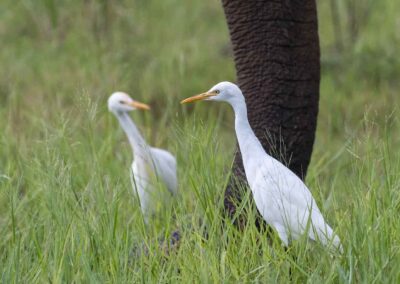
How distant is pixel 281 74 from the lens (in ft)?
15.8

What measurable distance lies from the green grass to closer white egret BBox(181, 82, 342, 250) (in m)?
0.08

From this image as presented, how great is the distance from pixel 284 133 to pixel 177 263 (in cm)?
105

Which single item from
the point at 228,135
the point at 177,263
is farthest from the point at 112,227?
the point at 228,135

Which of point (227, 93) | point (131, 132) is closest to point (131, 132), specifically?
point (131, 132)

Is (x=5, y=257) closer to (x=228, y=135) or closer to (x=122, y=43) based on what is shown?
(x=228, y=135)

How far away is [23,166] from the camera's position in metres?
5.62

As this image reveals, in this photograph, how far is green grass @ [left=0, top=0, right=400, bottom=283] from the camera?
3.88 metres

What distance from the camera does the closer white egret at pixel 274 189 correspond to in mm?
4105

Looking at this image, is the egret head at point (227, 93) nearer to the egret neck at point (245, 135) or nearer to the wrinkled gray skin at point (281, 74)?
the egret neck at point (245, 135)

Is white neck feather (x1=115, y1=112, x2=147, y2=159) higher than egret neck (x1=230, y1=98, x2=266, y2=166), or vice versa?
egret neck (x1=230, y1=98, x2=266, y2=166)

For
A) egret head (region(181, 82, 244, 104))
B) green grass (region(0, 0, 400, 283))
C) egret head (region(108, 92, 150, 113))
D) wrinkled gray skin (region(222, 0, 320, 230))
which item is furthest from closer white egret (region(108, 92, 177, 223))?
egret head (region(181, 82, 244, 104))

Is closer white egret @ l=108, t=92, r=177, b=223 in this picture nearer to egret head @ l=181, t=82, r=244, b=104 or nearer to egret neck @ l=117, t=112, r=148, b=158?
egret neck @ l=117, t=112, r=148, b=158

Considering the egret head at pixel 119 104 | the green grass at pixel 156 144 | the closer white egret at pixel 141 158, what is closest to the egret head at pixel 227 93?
the green grass at pixel 156 144

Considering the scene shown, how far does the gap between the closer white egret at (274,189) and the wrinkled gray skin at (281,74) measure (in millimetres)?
327
